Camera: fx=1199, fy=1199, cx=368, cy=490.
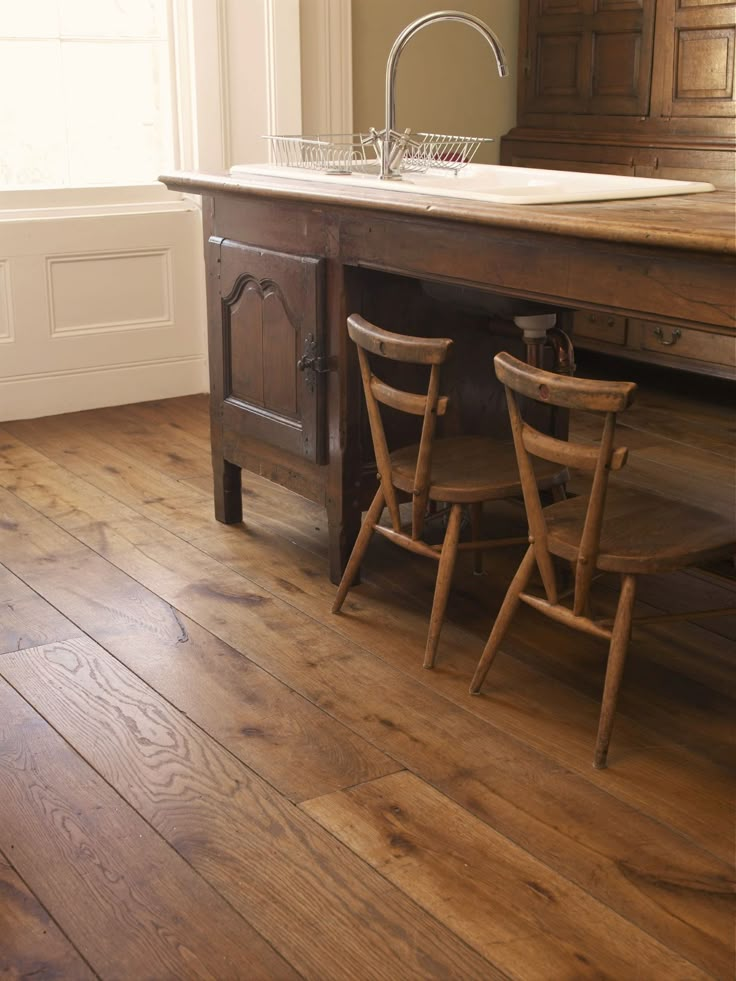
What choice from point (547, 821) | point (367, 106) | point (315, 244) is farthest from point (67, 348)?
point (547, 821)

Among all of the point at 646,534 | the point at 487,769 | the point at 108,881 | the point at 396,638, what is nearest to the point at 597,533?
the point at 646,534

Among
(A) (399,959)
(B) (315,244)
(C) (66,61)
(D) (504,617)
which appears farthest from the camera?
(C) (66,61)

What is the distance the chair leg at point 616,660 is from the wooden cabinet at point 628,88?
2847mm

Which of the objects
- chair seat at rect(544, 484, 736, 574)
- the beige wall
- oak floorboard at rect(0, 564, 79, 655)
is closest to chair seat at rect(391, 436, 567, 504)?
chair seat at rect(544, 484, 736, 574)

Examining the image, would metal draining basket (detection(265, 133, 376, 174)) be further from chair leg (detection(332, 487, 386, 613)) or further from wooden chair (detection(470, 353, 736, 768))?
wooden chair (detection(470, 353, 736, 768))

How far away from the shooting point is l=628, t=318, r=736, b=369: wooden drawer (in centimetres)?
455

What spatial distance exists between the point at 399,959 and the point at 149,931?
361 mm

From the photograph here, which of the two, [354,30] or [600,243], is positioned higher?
[354,30]

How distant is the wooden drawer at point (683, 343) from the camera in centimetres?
455

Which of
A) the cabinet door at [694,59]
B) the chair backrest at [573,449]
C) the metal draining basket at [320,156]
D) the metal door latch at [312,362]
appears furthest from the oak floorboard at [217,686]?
the cabinet door at [694,59]

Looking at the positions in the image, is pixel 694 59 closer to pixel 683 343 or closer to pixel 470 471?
pixel 683 343

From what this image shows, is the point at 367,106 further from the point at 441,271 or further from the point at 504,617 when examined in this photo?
the point at 504,617

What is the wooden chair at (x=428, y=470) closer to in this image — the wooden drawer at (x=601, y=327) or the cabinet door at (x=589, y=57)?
the wooden drawer at (x=601, y=327)

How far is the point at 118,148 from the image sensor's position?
4645 mm
